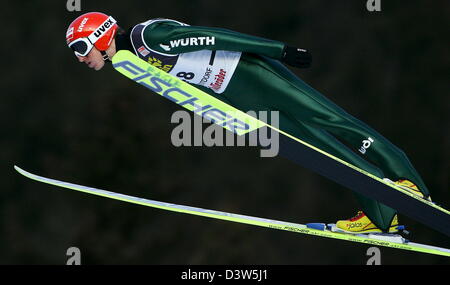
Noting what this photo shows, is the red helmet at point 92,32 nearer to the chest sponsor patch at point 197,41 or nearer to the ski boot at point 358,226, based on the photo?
the chest sponsor patch at point 197,41

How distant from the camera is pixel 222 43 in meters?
4.49

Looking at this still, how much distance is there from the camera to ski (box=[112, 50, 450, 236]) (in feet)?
14.9

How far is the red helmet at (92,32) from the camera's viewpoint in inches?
181

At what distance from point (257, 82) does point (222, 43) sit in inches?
15.0

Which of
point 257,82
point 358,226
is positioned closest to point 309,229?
point 358,226

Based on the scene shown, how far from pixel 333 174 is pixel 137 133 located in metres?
4.18

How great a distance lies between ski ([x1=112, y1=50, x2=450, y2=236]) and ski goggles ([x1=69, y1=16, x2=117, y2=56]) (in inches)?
7.1

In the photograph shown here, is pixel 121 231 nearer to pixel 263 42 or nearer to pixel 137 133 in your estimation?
pixel 137 133

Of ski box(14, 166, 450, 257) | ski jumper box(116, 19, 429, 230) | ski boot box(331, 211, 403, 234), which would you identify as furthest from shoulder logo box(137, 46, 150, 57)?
ski boot box(331, 211, 403, 234)

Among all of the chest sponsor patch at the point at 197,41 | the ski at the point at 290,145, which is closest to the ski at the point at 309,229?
the ski at the point at 290,145

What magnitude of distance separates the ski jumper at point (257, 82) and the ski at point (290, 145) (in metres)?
0.12

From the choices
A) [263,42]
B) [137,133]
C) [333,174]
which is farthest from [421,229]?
[263,42]

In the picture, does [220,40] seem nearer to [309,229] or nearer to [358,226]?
[309,229]

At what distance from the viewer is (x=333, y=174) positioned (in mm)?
4668
